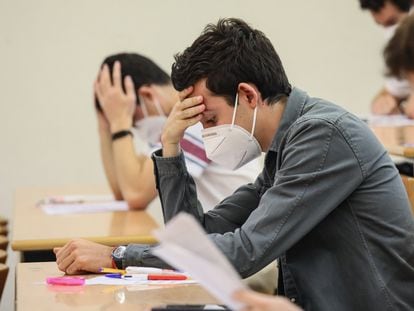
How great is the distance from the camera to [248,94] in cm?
188

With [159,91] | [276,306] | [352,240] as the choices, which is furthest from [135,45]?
[276,306]

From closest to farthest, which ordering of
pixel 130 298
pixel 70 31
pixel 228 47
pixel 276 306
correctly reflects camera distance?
pixel 276 306
pixel 130 298
pixel 228 47
pixel 70 31

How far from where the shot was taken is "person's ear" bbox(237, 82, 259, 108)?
1.87 metres

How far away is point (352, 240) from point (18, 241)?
49.0 inches

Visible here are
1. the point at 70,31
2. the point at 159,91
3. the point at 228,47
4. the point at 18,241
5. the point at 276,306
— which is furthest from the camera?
the point at 70,31

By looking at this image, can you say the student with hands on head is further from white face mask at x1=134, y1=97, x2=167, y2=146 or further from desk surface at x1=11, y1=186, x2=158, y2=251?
desk surface at x1=11, y1=186, x2=158, y2=251

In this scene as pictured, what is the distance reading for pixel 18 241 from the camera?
8.37ft

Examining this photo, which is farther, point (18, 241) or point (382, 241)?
point (18, 241)

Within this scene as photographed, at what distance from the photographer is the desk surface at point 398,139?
2770 mm

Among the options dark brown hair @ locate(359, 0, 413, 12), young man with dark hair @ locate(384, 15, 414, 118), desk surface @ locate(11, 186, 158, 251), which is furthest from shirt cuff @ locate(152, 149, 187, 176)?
dark brown hair @ locate(359, 0, 413, 12)

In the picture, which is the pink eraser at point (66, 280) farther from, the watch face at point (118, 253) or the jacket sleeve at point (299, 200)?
the jacket sleeve at point (299, 200)

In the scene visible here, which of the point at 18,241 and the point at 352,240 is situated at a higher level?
the point at 352,240

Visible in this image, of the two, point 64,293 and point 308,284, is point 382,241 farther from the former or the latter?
point 64,293

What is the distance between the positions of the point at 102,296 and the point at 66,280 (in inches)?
6.8
